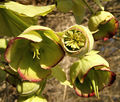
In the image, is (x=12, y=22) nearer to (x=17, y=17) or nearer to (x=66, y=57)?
(x=17, y=17)

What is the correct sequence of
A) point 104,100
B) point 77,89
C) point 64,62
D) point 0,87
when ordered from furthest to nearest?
point 104,100
point 64,62
point 0,87
point 77,89

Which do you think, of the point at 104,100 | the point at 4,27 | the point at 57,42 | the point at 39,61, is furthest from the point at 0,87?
the point at 104,100

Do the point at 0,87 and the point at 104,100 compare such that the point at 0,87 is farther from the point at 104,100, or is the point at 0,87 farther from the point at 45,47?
the point at 104,100

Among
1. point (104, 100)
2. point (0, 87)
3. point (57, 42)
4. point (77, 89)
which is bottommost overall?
point (104, 100)

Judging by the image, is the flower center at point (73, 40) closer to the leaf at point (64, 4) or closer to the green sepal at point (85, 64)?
the green sepal at point (85, 64)

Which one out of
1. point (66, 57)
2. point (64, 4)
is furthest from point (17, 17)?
point (66, 57)

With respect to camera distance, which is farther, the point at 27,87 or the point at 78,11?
the point at 78,11

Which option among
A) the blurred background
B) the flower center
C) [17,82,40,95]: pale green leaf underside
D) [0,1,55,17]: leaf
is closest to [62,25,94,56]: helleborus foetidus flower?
the flower center
